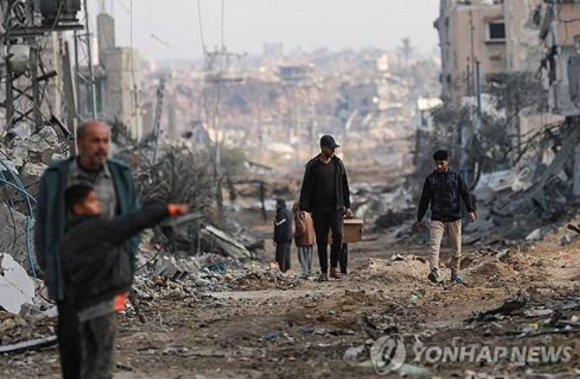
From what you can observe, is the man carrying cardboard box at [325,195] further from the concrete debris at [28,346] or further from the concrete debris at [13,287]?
the concrete debris at [28,346]

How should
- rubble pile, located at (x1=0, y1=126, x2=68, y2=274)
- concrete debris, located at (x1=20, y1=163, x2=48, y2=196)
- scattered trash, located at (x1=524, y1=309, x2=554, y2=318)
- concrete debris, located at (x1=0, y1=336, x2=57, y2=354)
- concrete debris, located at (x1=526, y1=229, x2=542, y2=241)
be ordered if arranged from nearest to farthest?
concrete debris, located at (x1=0, y1=336, x2=57, y2=354)
scattered trash, located at (x1=524, y1=309, x2=554, y2=318)
rubble pile, located at (x1=0, y1=126, x2=68, y2=274)
concrete debris, located at (x1=20, y1=163, x2=48, y2=196)
concrete debris, located at (x1=526, y1=229, x2=542, y2=241)

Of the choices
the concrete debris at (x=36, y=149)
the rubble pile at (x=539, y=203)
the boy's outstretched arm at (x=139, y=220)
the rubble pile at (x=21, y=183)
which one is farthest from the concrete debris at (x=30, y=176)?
the rubble pile at (x=539, y=203)

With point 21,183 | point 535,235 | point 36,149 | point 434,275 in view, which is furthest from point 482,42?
point 434,275

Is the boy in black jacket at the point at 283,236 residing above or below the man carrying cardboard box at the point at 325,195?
below

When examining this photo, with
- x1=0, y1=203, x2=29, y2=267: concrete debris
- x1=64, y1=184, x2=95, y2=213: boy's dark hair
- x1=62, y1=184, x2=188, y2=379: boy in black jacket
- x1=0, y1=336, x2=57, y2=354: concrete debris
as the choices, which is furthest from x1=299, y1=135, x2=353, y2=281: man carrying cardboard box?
x1=64, y1=184, x2=95, y2=213: boy's dark hair

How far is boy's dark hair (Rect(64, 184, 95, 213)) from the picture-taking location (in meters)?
7.80

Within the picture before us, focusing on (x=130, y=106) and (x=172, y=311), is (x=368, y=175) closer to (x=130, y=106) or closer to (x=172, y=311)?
(x=130, y=106)

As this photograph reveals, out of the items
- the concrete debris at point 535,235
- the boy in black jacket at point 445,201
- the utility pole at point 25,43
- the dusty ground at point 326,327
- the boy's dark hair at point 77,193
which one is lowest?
the concrete debris at point 535,235

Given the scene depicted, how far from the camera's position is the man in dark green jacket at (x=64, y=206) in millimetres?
8062

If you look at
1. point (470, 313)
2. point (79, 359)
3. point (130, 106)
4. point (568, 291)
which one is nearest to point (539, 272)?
point (568, 291)

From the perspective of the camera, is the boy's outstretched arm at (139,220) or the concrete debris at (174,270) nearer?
the boy's outstretched arm at (139,220)

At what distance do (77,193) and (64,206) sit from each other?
36 centimetres

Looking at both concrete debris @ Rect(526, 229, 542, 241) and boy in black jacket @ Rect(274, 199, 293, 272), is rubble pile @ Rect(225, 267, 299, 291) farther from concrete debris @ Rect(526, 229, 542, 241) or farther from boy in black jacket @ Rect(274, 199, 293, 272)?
concrete debris @ Rect(526, 229, 542, 241)

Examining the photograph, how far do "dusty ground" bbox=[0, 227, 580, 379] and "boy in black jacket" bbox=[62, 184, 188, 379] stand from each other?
72.0 inches
